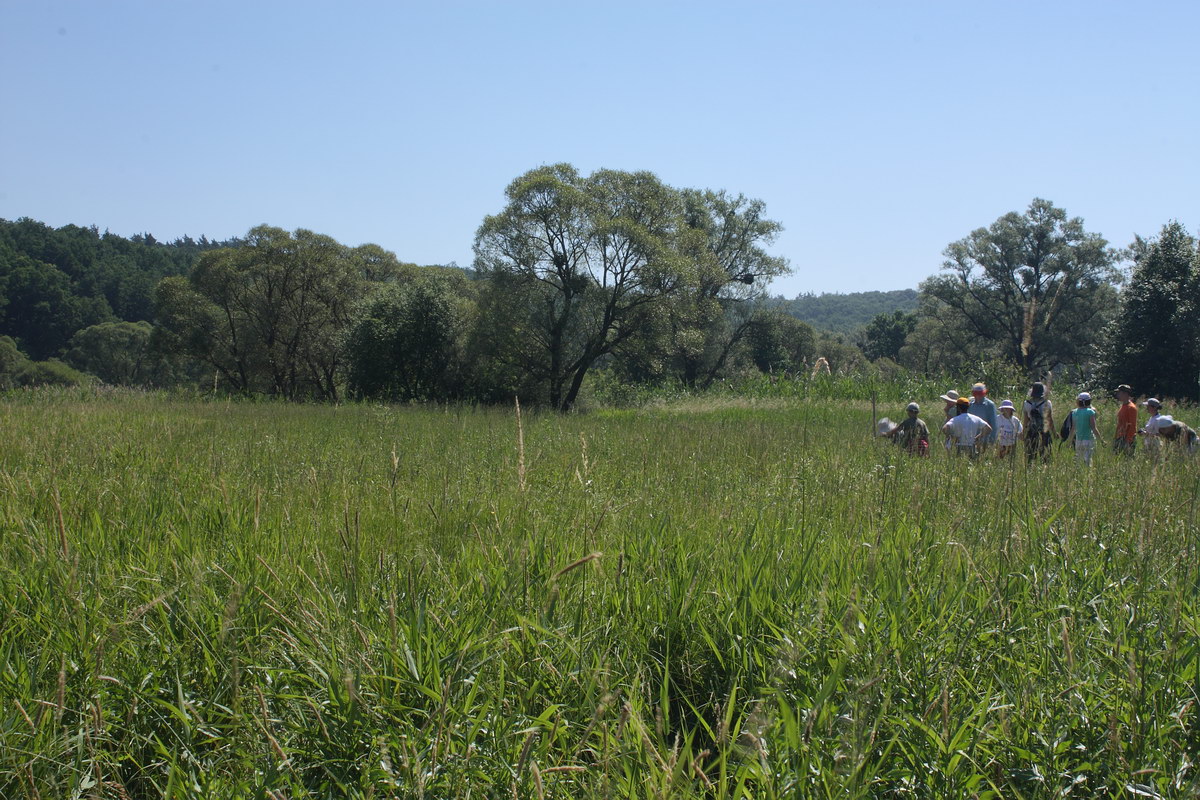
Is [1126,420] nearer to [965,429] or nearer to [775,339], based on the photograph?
[965,429]

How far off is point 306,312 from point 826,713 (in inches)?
1594

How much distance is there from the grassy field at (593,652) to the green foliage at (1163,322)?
34623mm

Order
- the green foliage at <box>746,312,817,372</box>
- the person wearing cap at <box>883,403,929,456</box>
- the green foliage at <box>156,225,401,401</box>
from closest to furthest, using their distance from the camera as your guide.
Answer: the person wearing cap at <box>883,403,929,456</box> < the green foliage at <box>156,225,401,401</box> < the green foliage at <box>746,312,817,372</box>

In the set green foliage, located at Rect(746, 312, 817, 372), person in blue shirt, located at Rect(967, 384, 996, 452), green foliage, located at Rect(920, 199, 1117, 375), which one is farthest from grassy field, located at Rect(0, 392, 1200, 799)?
green foliage, located at Rect(920, 199, 1117, 375)

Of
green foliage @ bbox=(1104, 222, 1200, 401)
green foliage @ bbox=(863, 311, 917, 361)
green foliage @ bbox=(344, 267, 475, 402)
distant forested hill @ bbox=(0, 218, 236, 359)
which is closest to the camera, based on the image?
green foliage @ bbox=(344, 267, 475, 402)

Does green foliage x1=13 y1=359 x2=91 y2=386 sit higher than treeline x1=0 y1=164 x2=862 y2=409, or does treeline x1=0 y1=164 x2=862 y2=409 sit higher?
treeline x1=0 y1=164 x2=862 y2=409

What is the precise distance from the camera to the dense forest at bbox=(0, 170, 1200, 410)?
1091 inches

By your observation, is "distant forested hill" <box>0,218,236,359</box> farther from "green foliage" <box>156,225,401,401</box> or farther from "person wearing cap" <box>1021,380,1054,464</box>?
"person wearing cap" <box>1021,380,1054,464</box>

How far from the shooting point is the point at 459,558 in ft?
10.5

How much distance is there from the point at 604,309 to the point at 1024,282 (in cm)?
3727

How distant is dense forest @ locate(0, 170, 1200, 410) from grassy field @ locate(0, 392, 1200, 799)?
36.5 feet

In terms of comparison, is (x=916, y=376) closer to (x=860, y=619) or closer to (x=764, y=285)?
(x=764, y=285)

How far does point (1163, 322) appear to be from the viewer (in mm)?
32062

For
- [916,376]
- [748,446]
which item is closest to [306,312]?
[916,376]
